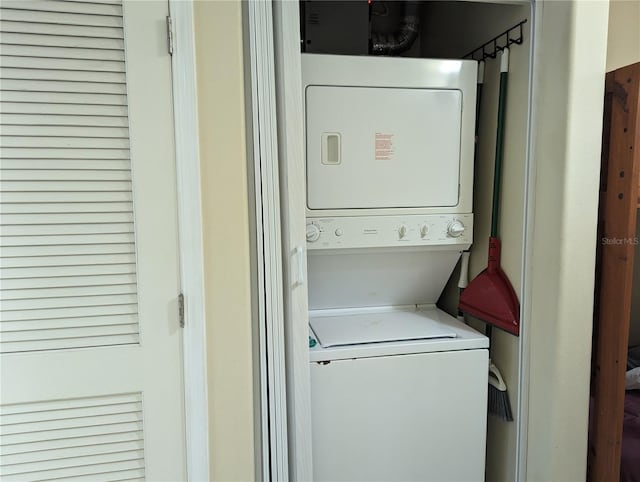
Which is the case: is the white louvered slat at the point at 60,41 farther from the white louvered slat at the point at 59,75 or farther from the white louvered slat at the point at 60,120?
the white louvered slat at the point at 60,120

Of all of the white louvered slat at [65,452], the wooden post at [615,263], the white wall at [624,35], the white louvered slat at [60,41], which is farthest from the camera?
the white wall at [624,35]

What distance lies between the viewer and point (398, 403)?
1.53m

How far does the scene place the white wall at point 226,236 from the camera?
1.27 m

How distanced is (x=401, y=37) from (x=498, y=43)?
0.56 m

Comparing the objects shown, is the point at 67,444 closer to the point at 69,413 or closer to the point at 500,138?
the point at 69,413

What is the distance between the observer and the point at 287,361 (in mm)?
1423

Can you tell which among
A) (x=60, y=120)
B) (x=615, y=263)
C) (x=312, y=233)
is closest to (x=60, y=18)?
(x=60, y=120)

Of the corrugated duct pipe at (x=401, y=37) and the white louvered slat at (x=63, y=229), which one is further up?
the corrugated duct pipe at (x=401, y=37)

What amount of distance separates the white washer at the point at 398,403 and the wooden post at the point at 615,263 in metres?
0.42

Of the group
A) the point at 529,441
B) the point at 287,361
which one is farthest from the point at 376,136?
the point at 529,441

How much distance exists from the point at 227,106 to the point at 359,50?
0.95 metres

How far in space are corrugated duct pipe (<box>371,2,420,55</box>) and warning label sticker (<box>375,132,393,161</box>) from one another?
2.24 ft

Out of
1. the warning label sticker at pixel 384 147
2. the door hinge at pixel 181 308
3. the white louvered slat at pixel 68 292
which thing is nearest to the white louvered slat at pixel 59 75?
the white louvered slat at pixel 68 292

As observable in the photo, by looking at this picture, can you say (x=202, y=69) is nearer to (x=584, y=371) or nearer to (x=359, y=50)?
(x=359, y=50)
